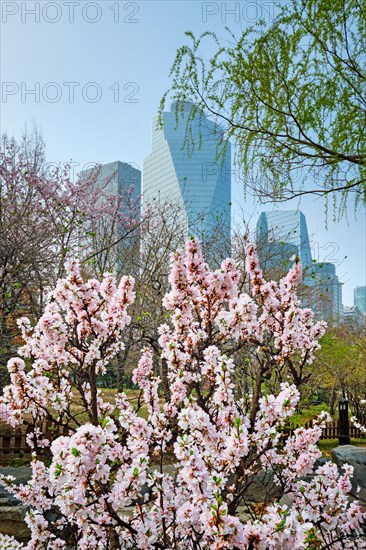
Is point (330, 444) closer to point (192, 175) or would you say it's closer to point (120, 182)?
point (120, 182)

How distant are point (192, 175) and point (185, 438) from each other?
50952mm

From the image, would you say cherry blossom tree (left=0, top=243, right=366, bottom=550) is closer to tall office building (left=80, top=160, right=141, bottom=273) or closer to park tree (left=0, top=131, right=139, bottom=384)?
park tree (left=0, top=131, right=139, bottom=384)

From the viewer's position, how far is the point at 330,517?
309cm

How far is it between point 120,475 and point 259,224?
1312 cm

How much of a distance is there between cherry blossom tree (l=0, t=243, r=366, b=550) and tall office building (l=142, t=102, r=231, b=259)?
3.02ft

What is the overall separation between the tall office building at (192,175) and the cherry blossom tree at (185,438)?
92cm

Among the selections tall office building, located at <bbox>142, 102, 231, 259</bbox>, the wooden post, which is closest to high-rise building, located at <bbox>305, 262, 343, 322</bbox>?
tall office building, located at <bbox>142, 102, 231, 259</bbox>

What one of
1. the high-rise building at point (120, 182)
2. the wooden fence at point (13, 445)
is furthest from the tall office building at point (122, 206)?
the wooden fence at point (13, 445)

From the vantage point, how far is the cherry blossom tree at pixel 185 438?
234 cm

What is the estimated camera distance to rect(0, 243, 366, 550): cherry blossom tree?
7.68ft

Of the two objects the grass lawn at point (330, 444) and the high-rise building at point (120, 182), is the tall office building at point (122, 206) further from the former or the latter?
the grass lawn at point (330, 444)

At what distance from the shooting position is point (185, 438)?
233cm

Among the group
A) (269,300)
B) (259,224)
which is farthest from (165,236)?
(269,300)

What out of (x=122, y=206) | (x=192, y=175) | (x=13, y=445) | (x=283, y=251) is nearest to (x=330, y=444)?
(x=283, y=251)
